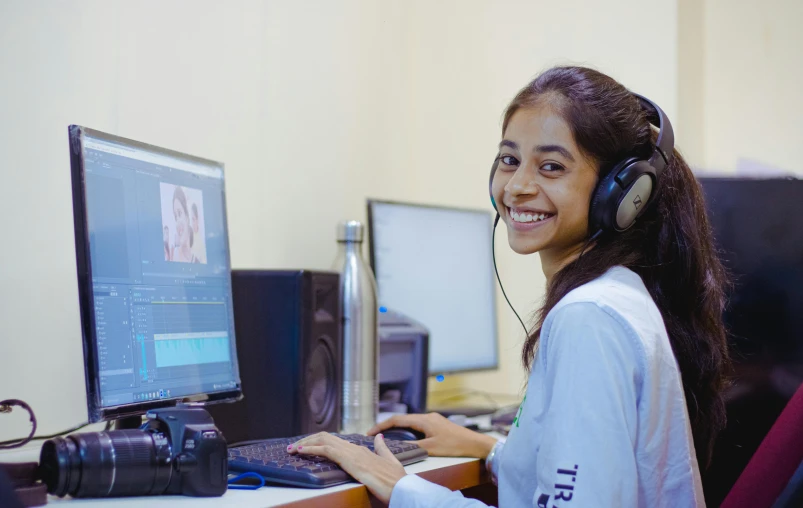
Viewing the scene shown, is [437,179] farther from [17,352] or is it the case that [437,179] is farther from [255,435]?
[17,352]

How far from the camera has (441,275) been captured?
2.24 m

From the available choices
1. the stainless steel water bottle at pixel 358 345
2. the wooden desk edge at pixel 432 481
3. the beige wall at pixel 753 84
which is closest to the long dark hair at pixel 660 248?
the wooden desk edge at pixel 432 481

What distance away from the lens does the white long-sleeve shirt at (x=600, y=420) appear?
964 millimetres

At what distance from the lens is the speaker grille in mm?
1529

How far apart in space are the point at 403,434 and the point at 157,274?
54 cm

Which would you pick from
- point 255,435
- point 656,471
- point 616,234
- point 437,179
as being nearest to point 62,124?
point 255,435

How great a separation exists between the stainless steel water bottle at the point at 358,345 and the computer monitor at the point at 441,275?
290 millimetres

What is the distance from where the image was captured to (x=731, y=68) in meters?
2.45

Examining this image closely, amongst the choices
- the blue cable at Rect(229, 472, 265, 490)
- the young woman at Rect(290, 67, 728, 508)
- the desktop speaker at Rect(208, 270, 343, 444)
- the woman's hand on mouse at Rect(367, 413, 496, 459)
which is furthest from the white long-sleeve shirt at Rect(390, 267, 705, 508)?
the desktop speaker at Rect(208, 270, 343, 444)

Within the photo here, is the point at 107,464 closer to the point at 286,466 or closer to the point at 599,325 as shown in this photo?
the point at 286,466

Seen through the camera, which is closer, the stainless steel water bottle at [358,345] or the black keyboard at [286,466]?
the black keyboard at [286,466]

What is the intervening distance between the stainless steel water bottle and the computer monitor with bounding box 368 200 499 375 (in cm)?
29

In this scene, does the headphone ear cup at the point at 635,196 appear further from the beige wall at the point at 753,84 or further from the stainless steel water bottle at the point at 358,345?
the beige wall at the point at 753,84

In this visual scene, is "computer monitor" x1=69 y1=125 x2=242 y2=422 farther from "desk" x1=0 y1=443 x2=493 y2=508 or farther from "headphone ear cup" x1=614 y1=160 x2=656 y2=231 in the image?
"headphone ear cup" x1=614 y1=160 x2=656 y2=231
